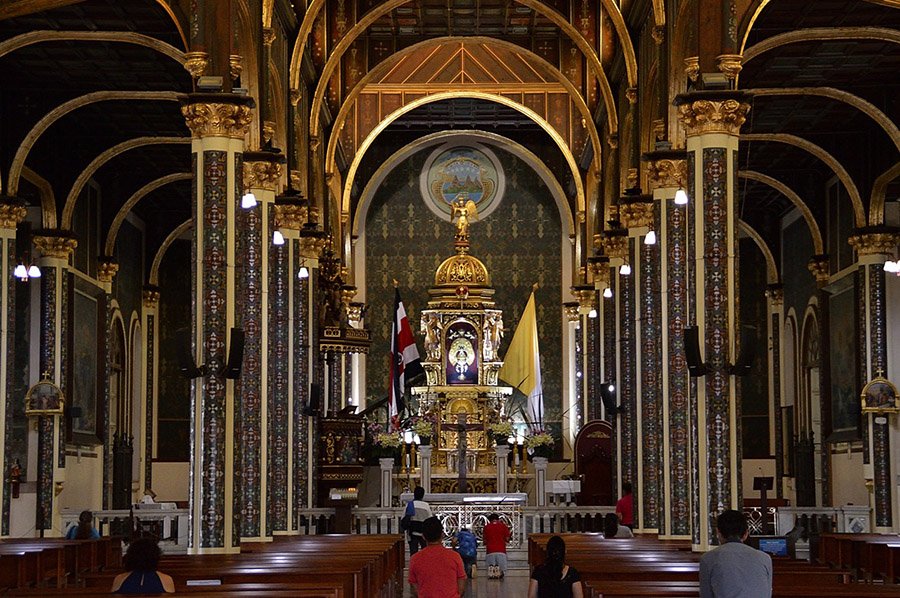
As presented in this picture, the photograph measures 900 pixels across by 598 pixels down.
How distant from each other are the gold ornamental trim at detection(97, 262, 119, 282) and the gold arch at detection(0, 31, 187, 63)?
1145 cm

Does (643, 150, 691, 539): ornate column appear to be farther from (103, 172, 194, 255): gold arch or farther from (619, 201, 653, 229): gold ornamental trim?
(103, 172, 194, 255): gold arch

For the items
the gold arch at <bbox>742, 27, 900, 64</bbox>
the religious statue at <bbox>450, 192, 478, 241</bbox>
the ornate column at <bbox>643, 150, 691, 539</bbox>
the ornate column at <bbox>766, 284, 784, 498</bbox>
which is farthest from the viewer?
the religious statue at <bbox>450, 192, 478, 241</bbox>

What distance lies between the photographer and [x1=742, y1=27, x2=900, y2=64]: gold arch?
25.3 metres

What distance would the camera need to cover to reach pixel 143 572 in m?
11.2

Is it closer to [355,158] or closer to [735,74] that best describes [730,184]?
[735,74]

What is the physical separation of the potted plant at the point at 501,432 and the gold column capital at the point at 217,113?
2106cm

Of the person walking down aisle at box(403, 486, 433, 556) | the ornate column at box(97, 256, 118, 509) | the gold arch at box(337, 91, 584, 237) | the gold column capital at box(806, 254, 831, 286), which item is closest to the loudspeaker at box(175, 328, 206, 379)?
the person walking down aisle at box(403, 486, 433, 556)

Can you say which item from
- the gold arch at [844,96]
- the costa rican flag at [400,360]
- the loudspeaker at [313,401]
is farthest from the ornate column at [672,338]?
the costa rican flag at [400,360]

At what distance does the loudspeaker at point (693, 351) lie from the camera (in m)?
19.7

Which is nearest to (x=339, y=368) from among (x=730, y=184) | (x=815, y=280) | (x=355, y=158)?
(x=355, y=158)

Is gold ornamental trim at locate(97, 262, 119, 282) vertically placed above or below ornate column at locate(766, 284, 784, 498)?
above

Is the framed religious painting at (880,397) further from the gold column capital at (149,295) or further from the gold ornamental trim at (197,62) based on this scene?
the gold column capital at (149,295)

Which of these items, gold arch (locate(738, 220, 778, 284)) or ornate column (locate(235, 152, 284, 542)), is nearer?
ornate column (locate(235, 152, 284, 542))

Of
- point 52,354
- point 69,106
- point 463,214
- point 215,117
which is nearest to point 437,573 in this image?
point 215,117
